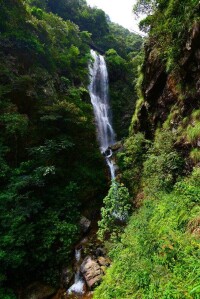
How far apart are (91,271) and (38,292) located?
1962 millimetres

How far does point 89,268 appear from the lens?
314 inches

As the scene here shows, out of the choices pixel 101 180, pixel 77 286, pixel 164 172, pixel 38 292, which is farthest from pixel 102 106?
pixel 38 292

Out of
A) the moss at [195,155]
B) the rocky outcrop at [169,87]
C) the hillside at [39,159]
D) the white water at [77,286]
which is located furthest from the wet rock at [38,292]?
the rocky outcrop at [169,87]

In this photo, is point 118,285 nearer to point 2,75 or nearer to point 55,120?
point 55,120

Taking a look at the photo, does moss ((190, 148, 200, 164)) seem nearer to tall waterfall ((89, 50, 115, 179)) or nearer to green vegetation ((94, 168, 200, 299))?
green vegetation ((94, 168, 200, 299))

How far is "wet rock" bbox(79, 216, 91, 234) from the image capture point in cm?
1013

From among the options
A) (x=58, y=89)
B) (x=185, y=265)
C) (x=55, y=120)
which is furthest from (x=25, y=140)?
(x=185, y=265)

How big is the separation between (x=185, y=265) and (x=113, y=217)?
4.11m

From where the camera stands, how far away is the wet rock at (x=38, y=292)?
7695 mm

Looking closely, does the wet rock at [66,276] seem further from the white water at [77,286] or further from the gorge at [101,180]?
the white water at [77,286]

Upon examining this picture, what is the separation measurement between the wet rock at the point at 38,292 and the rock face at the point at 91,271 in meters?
1.26

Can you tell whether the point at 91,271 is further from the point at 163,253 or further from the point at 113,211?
the point at 163,253

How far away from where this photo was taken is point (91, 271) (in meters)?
7.83

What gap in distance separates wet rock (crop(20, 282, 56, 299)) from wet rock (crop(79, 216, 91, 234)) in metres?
2.71
